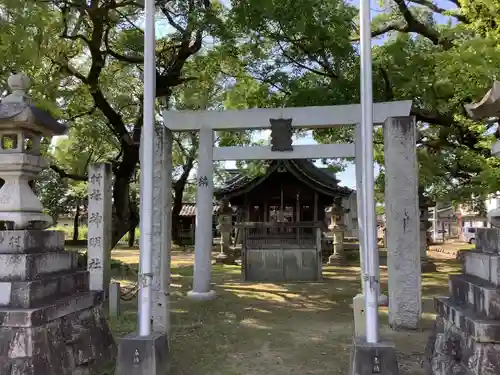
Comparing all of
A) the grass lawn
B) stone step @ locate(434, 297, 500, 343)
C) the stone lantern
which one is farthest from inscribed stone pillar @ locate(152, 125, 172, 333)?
stone step @ locate(434, 297, 500, 343)

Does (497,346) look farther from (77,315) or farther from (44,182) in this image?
(44,182)

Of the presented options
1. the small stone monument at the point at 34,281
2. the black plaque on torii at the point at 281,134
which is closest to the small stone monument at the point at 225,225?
the black plaque on torii at the point at 281,134

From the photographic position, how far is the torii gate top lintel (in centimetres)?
933

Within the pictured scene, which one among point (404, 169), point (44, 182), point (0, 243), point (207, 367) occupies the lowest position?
point (207, 367)

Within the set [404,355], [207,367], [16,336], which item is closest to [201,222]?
[207,367]

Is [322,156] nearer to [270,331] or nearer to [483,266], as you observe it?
[270,331]

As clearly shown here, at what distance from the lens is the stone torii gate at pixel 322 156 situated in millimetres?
8453

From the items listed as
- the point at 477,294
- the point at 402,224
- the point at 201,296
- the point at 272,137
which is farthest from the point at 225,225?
the point at 477,294

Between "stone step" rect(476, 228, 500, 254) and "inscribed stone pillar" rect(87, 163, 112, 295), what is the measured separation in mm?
6498

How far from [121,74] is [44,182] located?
69.4ft

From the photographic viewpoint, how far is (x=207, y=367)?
636 cm

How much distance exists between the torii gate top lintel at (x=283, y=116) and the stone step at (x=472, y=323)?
191 inches

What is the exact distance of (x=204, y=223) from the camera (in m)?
10.9

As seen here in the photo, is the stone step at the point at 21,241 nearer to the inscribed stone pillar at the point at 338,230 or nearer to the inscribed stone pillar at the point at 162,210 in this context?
the inscribed stone pillar at the point at 162,210
